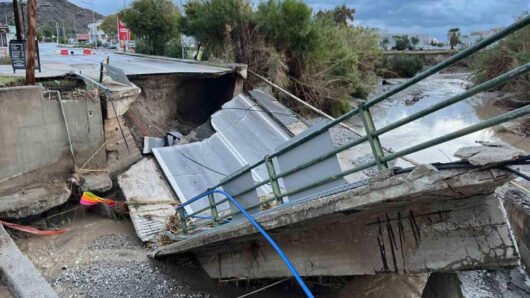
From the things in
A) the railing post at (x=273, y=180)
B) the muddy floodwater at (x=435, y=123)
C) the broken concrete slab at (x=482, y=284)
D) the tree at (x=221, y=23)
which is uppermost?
the tree at (x=221, y=23)

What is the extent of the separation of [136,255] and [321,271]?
3384mm

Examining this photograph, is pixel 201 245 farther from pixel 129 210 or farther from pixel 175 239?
pixel 129 210

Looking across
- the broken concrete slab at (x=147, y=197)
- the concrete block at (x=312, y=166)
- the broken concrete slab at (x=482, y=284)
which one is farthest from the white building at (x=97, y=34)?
the broken concrete slab at (x=482, y=284)

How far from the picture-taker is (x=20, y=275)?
14.3 ft

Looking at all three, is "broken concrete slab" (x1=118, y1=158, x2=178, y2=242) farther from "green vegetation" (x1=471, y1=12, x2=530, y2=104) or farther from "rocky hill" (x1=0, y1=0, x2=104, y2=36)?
"rocky hill" (x1=0, y1=0, x2=104, y2=36)

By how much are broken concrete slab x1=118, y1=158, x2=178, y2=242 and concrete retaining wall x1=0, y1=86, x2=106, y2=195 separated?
74cm

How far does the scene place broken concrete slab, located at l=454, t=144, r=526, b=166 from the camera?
2141mm

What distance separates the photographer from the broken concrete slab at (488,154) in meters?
2.14

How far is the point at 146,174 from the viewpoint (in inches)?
302

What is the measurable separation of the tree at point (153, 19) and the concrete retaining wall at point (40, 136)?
15228 mm

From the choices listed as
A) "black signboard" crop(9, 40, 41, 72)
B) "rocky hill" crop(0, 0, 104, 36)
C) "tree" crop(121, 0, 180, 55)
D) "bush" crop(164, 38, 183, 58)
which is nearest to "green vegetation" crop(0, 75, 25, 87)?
"black signboard" crop(9, 40, 41, 72)

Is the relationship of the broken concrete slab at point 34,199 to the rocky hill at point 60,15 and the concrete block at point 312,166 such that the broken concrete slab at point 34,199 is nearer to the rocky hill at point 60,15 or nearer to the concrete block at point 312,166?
the concrete block at point 312,166

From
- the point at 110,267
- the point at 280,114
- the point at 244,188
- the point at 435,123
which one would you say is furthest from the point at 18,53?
the point at 435,123

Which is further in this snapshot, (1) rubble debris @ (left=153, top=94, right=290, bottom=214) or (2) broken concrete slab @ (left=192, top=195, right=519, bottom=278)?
(1) rubble debris @ (left=153, top=94, right=290, bottom=214)
